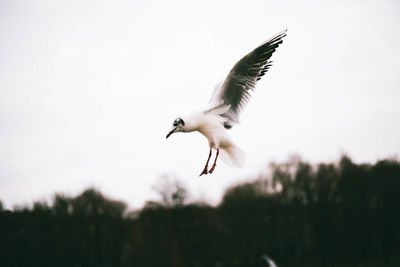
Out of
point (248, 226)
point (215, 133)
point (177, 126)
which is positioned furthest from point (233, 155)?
point (248, 226)

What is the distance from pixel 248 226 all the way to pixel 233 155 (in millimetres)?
28561

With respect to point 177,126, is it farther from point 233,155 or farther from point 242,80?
point 242,80

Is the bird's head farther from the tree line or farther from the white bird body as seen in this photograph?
the tree line

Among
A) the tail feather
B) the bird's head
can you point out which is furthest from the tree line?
the bird's head

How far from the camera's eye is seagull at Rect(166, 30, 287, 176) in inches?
222

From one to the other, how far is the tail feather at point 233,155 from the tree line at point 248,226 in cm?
1749

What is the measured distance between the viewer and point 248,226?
33.2 meters

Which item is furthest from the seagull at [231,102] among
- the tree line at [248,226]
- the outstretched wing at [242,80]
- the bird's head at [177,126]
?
the tree line at [248,226]

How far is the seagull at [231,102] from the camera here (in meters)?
5.63

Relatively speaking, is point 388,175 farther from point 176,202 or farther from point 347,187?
point 176,202

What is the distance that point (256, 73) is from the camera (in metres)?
6.04

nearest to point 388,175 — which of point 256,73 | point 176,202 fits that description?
point 176,202

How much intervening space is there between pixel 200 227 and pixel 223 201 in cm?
1043

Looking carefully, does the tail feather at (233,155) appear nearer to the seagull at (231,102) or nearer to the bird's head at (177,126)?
the seagull at (231,102)
